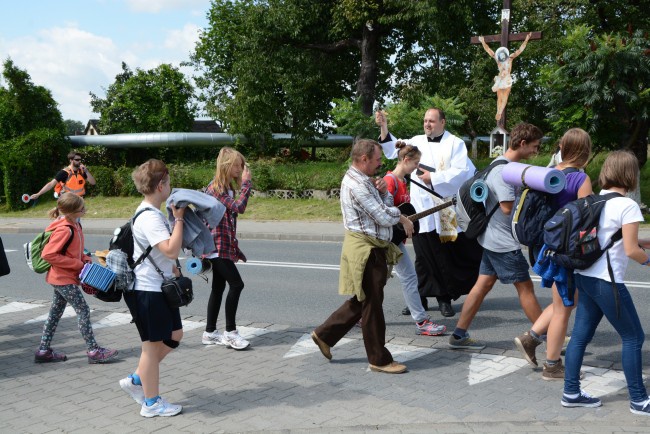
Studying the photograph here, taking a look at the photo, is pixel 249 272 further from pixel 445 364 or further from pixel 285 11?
pixel 285 11

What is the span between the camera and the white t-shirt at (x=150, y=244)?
4414 mm

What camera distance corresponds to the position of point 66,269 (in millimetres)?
6016

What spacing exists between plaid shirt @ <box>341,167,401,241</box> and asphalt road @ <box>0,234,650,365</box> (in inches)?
61.7

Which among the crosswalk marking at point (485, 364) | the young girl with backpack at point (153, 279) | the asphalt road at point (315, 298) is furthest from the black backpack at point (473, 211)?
the young girl with backpack at point (153, 279)

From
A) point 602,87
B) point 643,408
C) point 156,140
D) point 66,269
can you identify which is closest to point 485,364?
point 643,408

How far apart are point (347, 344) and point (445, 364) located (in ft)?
3.38

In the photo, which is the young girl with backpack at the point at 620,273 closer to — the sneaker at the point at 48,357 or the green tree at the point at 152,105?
the sneaker at the point at 48,357

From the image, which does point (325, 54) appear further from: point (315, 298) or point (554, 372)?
point (554, 372)

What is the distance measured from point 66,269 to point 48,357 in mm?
841

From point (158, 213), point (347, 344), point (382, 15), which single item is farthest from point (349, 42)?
point (158, 213)

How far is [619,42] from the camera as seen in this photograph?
15602 mm

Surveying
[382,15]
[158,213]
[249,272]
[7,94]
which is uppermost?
[382,15]

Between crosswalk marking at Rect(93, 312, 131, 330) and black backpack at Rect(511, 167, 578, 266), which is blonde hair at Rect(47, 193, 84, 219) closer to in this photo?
crosswalk marking at Rect(93, 312, 131, 330)

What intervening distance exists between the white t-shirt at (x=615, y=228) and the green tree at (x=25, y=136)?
90.1 feet
